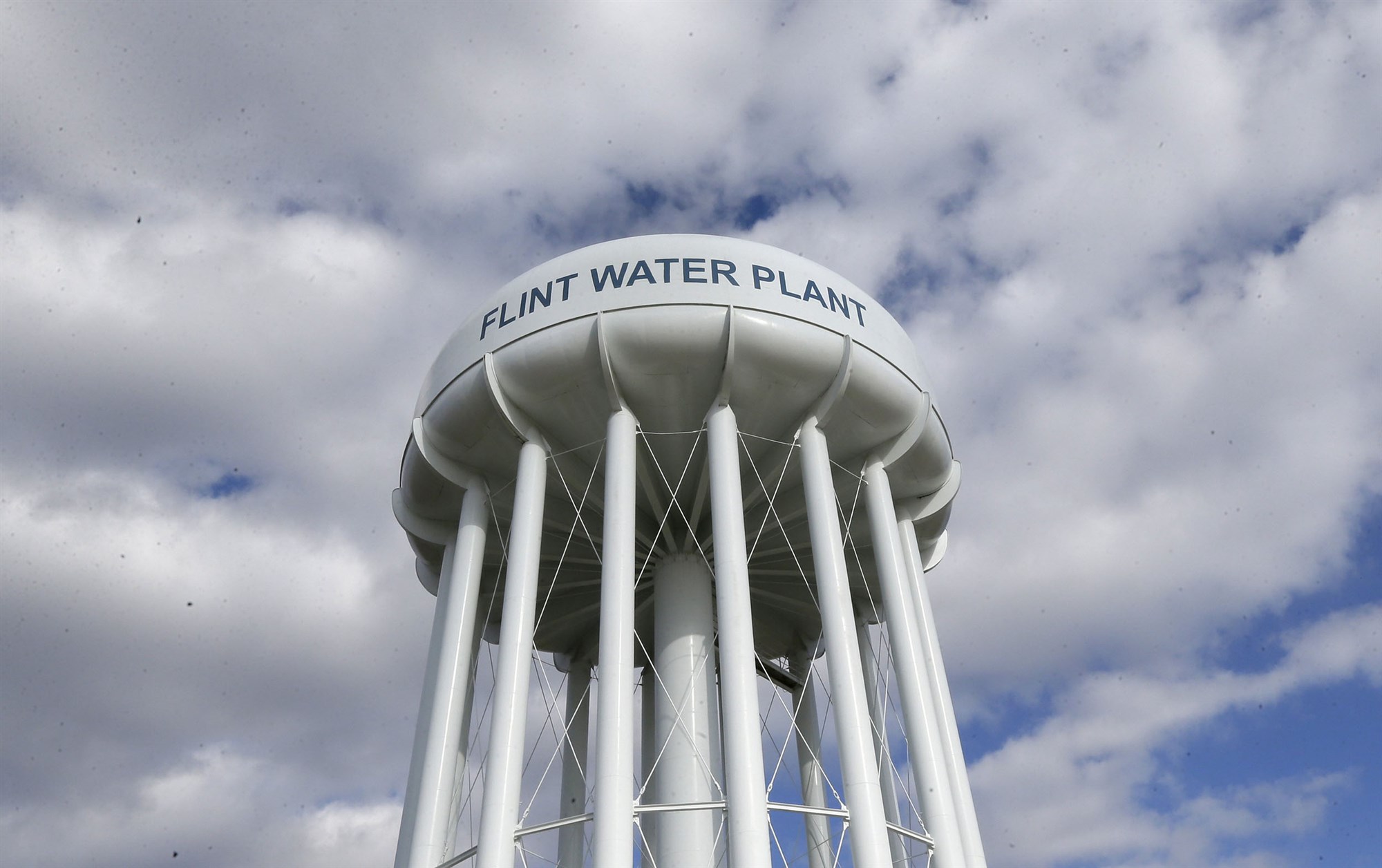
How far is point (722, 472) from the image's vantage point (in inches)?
464

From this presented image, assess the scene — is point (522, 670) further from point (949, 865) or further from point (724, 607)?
point (949, 865)

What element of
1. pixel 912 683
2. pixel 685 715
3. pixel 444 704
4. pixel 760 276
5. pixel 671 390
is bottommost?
pixel 444 704

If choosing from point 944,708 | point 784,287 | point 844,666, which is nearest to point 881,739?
point 944,708

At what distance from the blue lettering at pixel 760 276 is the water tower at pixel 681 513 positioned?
0.06m

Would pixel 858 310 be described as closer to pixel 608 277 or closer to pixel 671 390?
pixel 671 390

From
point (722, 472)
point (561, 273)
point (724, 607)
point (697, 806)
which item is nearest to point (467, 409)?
point (561, 273)

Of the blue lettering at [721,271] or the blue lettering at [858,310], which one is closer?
the blue lettering at [721,271]

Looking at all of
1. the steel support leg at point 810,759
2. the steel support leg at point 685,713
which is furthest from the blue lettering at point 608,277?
the steel support leg at point 810,759

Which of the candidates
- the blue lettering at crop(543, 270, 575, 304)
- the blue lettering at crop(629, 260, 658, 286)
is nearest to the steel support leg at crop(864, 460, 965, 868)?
the blue lettering at crop(629, 260, 658, 286)

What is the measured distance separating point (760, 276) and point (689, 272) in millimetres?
898

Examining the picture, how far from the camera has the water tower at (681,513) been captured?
406 inches

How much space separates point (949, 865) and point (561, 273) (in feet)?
27.1

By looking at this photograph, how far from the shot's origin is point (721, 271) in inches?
489

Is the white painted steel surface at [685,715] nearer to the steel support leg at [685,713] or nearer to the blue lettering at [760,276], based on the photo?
the steel support leg at [685,713]
